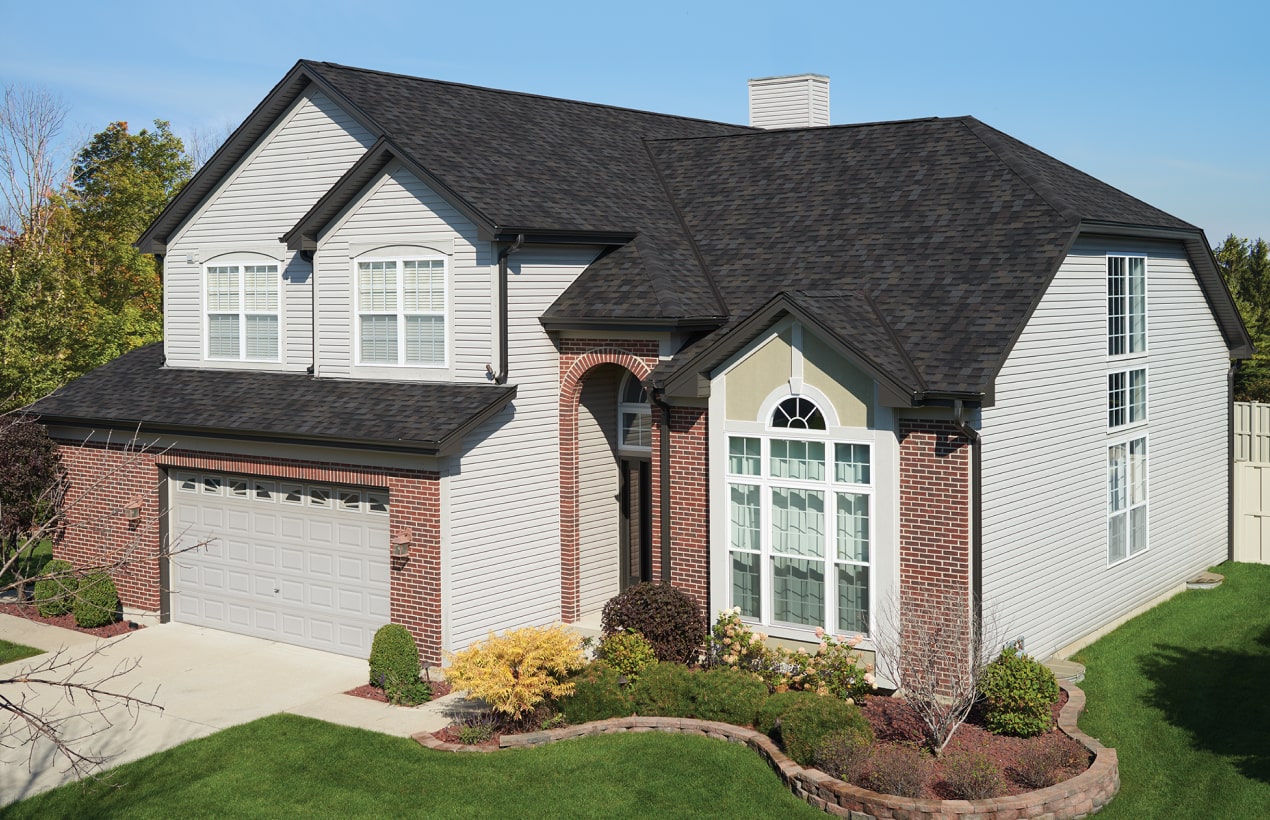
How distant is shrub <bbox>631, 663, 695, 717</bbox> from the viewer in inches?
593

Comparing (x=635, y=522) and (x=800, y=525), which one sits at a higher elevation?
(x=800, y=525)

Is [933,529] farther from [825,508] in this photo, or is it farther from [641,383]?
[641,383]

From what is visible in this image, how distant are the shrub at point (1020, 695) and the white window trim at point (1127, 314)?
644 centimetres

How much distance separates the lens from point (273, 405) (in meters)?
19.9

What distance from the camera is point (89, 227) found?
45969 mm

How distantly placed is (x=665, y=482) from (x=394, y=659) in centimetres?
445

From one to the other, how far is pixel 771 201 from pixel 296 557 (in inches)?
381

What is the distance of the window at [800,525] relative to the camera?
1631cm

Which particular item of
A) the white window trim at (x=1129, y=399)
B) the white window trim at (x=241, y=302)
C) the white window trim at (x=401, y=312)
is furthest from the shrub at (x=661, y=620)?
the white window trim at (x=241, y=302)

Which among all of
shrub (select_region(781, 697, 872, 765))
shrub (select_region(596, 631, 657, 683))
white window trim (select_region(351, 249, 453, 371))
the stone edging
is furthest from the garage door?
shrub (select_region(781, 697, 872, 765))

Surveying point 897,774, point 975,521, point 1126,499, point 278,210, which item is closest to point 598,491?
point 975,521

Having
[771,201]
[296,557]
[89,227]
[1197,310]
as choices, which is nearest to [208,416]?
[296,557]

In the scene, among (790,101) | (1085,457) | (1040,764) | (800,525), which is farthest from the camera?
(790,101)

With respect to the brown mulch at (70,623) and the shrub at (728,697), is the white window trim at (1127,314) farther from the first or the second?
the brown mulch at (70,623)
